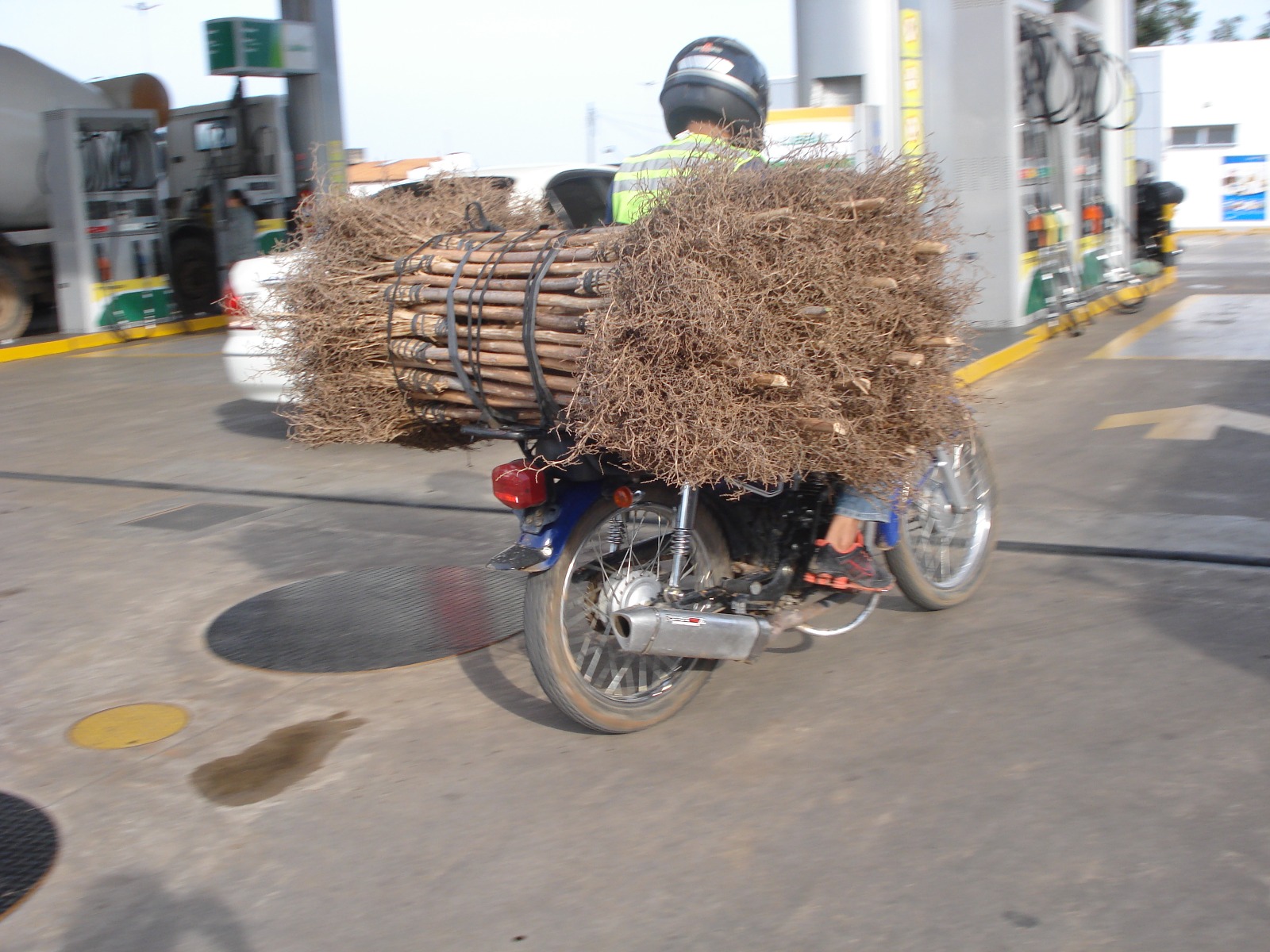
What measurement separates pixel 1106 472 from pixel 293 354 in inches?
183

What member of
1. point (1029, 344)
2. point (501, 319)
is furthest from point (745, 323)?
point (1029, 344)

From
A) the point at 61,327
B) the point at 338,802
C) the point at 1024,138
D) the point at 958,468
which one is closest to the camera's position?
the point at 338,802

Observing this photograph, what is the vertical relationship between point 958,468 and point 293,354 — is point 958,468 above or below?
below

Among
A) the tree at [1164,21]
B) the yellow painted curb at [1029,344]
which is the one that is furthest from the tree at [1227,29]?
the yellow painted curb at [1029,344]

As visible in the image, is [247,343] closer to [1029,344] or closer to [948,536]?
[948,536]

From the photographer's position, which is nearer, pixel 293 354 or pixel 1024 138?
pixel 293 354

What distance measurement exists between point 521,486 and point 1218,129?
106 ft

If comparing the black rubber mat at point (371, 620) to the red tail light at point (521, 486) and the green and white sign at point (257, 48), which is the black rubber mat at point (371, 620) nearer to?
the red tail light at point (521, 486)

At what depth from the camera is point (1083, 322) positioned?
12828mm

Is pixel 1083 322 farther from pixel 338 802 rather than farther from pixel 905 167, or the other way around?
pixel 338 802

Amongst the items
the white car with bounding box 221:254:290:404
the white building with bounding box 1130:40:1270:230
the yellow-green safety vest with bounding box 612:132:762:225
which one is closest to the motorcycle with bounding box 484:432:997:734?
the yellow-green safety vest with bounding box 612:132:762:225

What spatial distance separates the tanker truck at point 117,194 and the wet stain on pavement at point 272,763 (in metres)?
11.7

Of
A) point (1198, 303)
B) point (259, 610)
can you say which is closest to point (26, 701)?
point (259, 610)

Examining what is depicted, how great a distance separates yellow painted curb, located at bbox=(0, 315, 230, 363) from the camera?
15289 mm
